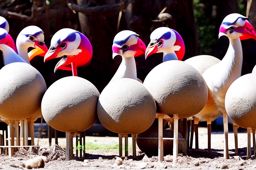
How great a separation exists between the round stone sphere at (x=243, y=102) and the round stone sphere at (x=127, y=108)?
1181 millimetres

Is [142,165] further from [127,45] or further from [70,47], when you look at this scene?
[70,47]

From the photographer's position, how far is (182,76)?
1098 centimetres

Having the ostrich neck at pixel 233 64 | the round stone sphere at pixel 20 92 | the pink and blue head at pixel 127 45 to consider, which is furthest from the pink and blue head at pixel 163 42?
the round stone sphere at pixel 20 92

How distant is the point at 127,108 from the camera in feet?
34.7

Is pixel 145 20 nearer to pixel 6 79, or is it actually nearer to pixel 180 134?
pixel 180 134

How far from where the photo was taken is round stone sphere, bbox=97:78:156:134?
34.8ft

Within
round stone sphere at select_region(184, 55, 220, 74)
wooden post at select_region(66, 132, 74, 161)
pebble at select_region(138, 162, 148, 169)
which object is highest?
round stone sphere at select_region(184, 55, 220, 74)

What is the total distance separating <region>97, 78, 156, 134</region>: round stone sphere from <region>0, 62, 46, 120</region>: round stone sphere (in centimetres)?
115

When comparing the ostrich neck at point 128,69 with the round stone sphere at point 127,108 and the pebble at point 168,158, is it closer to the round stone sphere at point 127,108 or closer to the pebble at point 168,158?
the round stone sphere at point 127,108

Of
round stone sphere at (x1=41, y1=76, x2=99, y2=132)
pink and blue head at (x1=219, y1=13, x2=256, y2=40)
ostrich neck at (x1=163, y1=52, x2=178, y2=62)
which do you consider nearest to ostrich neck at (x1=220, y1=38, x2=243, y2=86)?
pink and blue head at (x1=219, y1=13, x2=256, y2=40)

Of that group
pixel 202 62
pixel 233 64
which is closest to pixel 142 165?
pixel 233 64

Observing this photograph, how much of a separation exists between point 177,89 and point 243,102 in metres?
0.97

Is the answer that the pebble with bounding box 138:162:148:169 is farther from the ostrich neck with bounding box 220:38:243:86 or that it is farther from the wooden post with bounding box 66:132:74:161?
the ostrich neck with bounding box 220:38:243:86

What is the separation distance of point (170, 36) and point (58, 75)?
27.8ft
